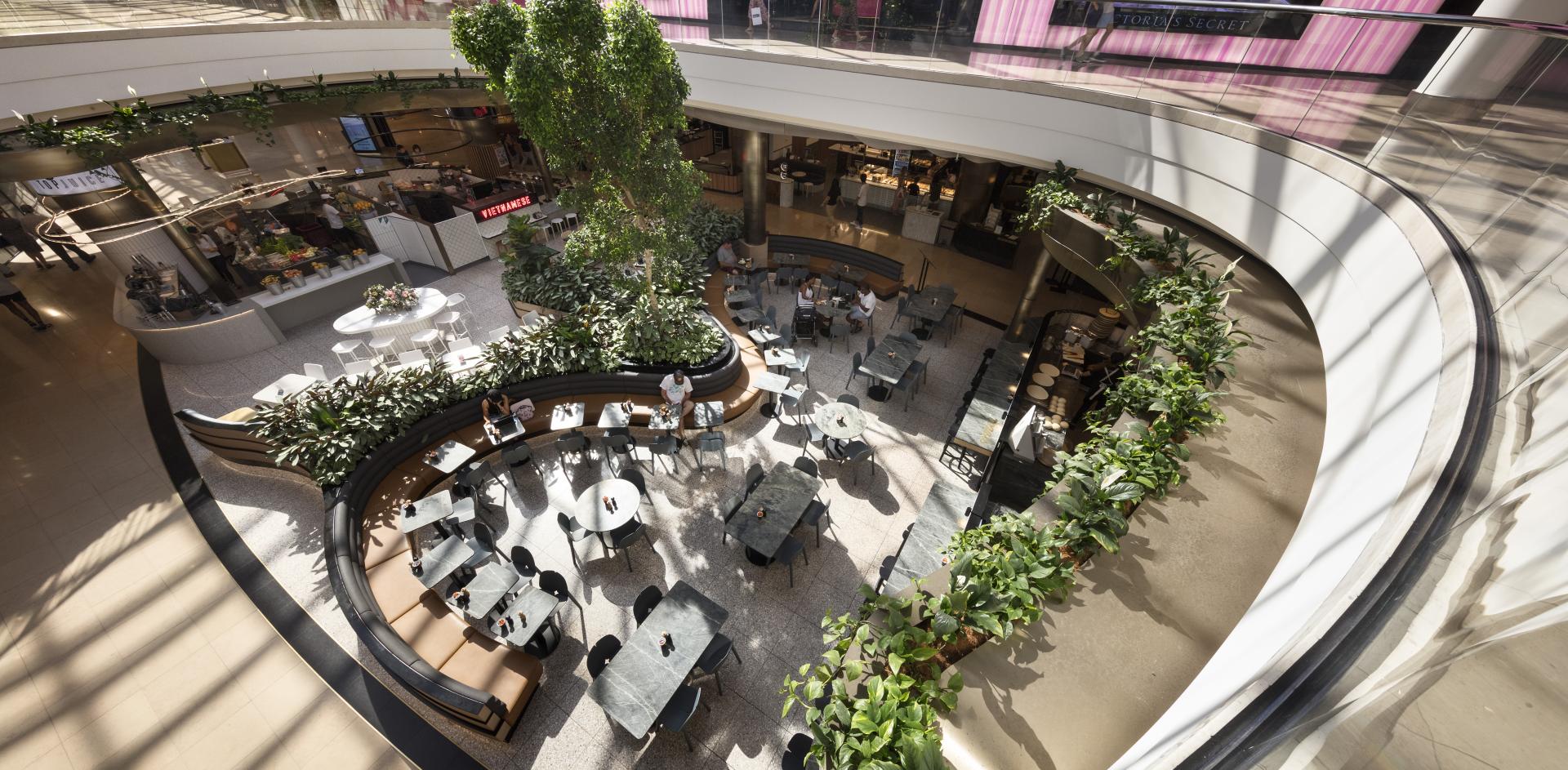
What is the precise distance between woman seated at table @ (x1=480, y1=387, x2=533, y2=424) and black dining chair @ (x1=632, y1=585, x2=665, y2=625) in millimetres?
4022

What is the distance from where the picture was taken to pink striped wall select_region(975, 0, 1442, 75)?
5.92 meters

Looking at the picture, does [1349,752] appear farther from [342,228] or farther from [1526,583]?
[342,228]

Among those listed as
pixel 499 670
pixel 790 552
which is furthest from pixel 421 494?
pixel 790 552

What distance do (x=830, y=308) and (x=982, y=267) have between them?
19.4ft

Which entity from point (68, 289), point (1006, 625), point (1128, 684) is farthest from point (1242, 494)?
point (68, 289)

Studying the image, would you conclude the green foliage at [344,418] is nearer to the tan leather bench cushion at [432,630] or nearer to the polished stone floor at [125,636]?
the polished stone floor at [125,636]

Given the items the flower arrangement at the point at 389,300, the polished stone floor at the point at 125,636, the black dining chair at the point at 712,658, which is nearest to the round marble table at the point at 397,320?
the flower arrangement at the point at 389,300

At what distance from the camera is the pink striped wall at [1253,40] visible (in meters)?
5.92

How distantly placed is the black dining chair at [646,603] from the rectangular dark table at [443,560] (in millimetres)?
2285

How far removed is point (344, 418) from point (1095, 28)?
1310cm

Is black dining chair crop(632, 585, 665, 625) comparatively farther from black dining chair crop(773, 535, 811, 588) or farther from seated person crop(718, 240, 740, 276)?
seated person crop(718, 240, 740, 276)

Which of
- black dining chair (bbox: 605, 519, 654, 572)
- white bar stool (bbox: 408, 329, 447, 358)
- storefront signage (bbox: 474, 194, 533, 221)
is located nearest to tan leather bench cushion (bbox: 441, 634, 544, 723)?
black dining chair (bbox: 605, 519, 654, 572)

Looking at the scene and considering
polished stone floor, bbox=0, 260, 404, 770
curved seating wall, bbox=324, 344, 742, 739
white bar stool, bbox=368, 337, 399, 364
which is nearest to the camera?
curved seating wall, bbox=324, 344, 742, 739

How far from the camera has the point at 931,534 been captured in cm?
669
